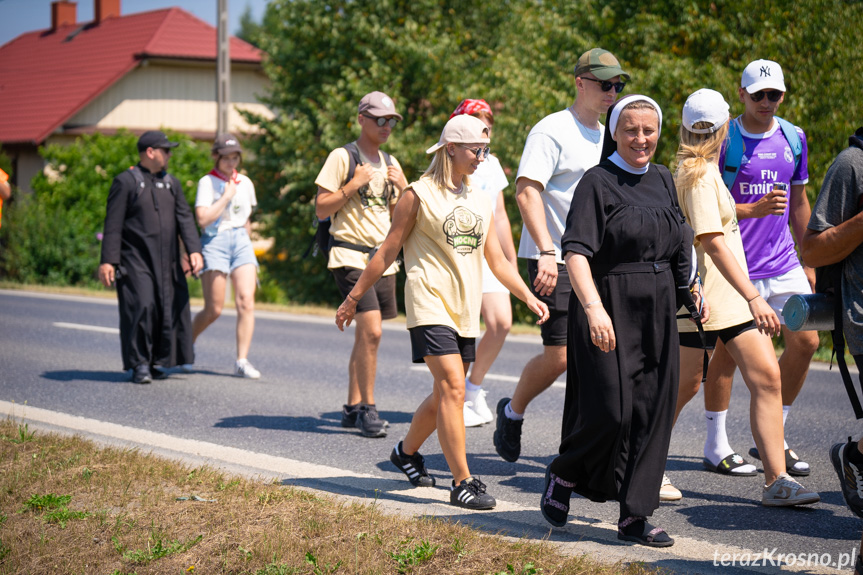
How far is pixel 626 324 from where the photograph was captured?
13.8 feet

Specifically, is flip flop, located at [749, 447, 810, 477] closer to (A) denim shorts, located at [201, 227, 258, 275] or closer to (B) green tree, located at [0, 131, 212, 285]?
(A) denim shorts, located at [201, 227, 258, 275]

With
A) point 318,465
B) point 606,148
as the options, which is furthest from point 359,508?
point 606,148

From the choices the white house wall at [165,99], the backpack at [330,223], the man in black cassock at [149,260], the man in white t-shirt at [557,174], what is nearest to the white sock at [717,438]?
the man in white t-shirt at [557,174]

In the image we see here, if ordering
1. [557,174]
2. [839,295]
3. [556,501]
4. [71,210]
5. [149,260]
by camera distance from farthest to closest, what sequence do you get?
[71,210]
[149,260]
[557,174]
[556,501]
[839,295]

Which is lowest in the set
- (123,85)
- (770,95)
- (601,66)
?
(770,95)

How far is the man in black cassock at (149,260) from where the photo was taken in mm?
8758

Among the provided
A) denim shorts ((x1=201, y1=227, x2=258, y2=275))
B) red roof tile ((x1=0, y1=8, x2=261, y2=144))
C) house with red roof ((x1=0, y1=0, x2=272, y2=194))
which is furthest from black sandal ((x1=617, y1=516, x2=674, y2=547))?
red roof tile ((x1=0, y1=8, x2=261, y2=144))

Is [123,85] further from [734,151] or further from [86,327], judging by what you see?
[734,151]

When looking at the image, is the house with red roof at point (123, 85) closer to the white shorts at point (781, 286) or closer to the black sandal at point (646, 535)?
the white shorts at point (781, 286)

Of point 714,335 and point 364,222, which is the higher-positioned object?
point 364,222

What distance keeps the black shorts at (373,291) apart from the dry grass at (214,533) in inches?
78.1

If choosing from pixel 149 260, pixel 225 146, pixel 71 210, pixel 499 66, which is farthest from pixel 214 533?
pixel 71 210

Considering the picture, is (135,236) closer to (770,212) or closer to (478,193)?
(478,193)

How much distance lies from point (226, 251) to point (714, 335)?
17.4 ft
